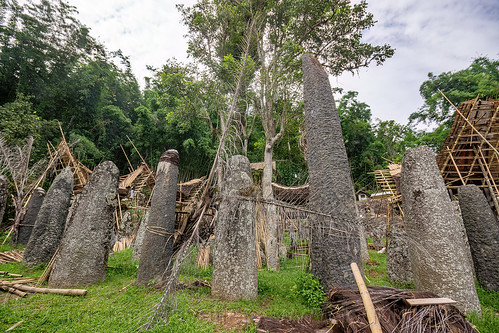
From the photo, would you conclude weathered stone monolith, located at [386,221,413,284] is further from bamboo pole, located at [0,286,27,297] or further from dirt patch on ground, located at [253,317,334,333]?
bamboo pole, located at [0,286,27,297]

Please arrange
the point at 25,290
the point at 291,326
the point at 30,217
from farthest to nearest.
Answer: the point at 30,217, the point at 25,290, the point at 291,326

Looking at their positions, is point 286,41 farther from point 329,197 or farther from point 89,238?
point 89,238

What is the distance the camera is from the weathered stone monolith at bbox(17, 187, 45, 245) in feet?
27.2

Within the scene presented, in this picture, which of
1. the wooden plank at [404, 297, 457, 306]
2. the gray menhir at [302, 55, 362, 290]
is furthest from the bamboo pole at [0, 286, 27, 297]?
the wooden plank at [404, 297, 457, 306]

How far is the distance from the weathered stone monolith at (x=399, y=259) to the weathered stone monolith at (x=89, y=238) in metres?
6.84

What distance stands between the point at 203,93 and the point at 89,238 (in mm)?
8473

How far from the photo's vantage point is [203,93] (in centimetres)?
1118

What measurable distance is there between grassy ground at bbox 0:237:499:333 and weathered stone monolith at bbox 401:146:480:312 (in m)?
0.51

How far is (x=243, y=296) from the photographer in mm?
3742

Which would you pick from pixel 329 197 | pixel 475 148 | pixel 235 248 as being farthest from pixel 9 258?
pixel 475 148

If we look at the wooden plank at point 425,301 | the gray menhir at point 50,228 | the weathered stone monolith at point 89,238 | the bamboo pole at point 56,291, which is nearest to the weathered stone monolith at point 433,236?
the wooden plank at point 425,301

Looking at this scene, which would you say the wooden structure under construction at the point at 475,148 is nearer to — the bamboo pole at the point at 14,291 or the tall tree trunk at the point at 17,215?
the bamboo pole at the point at 14,291

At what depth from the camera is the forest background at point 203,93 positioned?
1017 centimetres

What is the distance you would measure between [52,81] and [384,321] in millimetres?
26721
